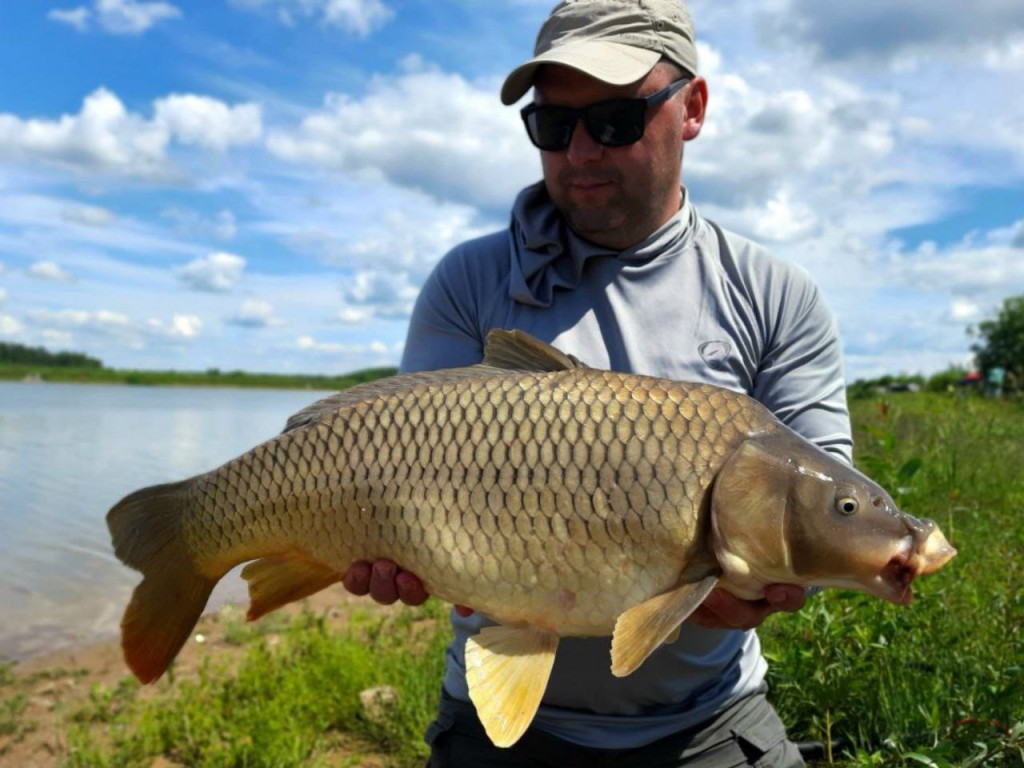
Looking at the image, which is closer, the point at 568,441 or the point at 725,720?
the point at 568,441

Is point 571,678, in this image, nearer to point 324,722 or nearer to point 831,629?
point 831,629

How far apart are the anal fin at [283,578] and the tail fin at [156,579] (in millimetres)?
124

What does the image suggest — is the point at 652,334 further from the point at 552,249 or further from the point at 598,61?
the point at 598,61

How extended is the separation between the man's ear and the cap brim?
0.60 feet

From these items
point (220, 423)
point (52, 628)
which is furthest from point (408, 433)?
point (220, 423)

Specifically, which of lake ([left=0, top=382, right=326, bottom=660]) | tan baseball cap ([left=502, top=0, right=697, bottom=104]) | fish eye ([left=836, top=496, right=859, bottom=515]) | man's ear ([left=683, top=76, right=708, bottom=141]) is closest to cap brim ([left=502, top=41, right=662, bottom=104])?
tan baseball cap ([left=502, top=0, right=697, bottom=104])

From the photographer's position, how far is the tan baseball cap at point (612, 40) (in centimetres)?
196

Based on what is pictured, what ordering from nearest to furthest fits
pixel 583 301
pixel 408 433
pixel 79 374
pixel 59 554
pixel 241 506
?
pixel 408 433
pixel 241 506
pixel 583 301
pixel 59 554
pixel 79 374

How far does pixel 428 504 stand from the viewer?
64.2 inches

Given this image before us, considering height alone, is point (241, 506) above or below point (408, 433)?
below

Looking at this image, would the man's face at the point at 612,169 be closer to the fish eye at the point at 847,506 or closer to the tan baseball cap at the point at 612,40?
the tan baseball cap at the point at 612,40

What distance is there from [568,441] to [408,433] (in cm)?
30

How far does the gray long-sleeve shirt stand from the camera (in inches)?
74.2

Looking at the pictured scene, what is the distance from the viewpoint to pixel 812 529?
1.47 metres
